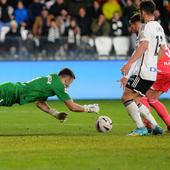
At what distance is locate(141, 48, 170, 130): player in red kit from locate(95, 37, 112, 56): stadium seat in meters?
8.88

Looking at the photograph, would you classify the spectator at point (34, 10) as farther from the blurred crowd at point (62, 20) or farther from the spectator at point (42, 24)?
the spectator at point (42, 24)

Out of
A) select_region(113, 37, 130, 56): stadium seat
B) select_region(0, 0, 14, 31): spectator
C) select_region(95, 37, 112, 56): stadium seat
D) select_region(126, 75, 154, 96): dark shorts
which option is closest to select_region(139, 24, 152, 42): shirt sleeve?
select_region(126, 75, 154, 96): dark shorts

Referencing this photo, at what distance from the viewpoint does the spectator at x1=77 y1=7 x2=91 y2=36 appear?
80.0 ft

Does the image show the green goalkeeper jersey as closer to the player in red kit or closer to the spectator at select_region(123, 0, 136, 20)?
the player in red kit

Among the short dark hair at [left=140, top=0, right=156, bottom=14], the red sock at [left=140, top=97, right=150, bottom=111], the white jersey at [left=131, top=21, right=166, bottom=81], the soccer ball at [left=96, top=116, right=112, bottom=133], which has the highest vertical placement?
the short dark hair at [left=140, top=0, right=156, bottom=14]

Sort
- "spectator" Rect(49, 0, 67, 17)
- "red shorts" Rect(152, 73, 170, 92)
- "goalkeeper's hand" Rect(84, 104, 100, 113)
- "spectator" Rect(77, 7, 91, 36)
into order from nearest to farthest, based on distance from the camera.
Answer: "goalkeeper's hand" Rect(84, 104, 100, 113) → "red shorts" Rect(152, 73, 170, 92) → "spectator" Rect(77, 7, 91, 36) → "spectator" Rect(49, 0, 67, 17)

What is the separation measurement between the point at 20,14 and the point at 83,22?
1.94m

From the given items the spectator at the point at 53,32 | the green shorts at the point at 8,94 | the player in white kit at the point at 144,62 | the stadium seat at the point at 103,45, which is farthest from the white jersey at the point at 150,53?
the spectator at the point at 53,32

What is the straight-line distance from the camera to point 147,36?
1299 centimetres

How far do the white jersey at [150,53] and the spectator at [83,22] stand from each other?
1119 centimetres

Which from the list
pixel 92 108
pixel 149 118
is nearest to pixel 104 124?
pixel 92 108

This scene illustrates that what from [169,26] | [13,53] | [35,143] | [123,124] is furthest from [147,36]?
[169,26]

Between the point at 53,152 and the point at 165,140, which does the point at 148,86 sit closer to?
the point at 165,140

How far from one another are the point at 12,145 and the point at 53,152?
3.36 ft
